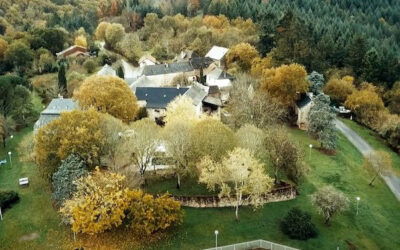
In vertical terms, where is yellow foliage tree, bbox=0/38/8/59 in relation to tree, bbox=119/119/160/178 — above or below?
below

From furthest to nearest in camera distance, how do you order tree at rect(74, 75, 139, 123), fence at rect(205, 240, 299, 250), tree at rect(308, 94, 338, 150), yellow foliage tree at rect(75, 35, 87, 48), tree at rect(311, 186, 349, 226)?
yellow foliage tree at rect(75, 35, 87, 48)
tree at rect(308, 94, 338, 150)
tree at rect(74, 75, 139, 123)
tree at rect(311, 186, 349, 226)
fence at rect(205, 240, 299, 250)

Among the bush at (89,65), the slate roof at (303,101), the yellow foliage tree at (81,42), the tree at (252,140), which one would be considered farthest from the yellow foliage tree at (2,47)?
the tree at (252,140)

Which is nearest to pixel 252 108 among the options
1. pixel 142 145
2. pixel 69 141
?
pixel 142 145

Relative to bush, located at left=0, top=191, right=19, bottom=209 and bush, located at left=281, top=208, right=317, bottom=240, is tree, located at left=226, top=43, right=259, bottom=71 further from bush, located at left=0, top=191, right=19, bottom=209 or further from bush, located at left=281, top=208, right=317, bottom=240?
bush, located at left=0, top=191, right=19, bottom=209

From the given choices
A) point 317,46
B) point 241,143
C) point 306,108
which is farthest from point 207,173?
point 317,46

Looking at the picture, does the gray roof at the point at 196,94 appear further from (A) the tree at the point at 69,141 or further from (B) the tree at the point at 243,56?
(A) the tree at the point at 69,141

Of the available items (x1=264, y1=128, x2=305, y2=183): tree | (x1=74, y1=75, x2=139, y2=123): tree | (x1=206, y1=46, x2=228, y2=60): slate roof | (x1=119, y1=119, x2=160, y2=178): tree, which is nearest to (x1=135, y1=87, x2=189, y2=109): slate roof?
(x1=74, y1=75, x2=139, y2=123): tree

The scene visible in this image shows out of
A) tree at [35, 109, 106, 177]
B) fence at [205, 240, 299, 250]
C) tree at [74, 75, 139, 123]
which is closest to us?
fence at [205, 240, 299, 250]
